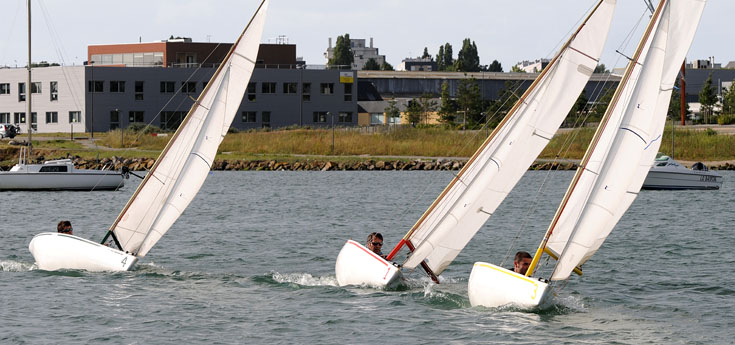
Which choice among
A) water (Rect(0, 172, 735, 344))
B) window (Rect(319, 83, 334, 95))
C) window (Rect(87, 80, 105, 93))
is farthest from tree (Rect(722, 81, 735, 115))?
water (Rect(0, 172, 735, 344))

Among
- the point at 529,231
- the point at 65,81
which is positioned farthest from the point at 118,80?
the point at 529,231

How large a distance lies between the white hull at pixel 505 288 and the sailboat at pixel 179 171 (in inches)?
307

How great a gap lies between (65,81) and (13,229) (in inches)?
3082

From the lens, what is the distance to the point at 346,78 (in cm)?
12425

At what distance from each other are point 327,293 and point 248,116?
3802 inches

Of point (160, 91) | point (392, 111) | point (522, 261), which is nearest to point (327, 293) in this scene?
point (522, 261)

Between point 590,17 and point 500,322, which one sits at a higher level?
Answer: point 590,17

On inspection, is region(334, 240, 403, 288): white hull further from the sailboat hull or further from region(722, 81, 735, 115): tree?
region(722, 81, 735, 115): tree

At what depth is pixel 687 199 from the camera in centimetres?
5828

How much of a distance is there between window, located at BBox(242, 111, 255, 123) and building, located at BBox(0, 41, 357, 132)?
0.12 metres

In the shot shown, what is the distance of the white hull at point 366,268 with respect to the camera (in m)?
23.1

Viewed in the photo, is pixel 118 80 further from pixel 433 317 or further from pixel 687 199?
pixel 433 317

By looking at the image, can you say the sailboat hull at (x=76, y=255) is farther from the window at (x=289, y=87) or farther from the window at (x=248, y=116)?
the window at (x=289, y=87)

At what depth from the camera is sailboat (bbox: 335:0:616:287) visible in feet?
70.7
